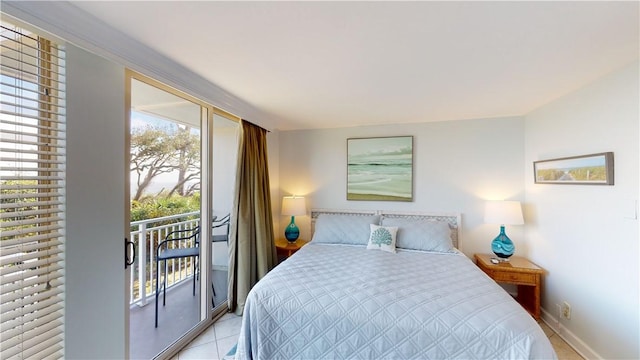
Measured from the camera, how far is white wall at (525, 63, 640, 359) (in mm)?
1672

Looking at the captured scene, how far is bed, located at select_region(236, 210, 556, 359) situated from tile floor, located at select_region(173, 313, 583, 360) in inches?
23.8

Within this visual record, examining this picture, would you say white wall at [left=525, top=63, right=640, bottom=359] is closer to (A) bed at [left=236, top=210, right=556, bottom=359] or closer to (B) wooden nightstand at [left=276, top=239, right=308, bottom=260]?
(A) bed at [left=236, top=210, right=556, bottom=359]

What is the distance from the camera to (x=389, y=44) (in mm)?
1452

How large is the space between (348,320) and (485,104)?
2.54 m

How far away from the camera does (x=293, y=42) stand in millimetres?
1429

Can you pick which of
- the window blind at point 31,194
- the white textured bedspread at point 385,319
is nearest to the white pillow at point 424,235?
the white textured bedspread at point 385,319

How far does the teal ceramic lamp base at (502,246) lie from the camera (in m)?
2.71

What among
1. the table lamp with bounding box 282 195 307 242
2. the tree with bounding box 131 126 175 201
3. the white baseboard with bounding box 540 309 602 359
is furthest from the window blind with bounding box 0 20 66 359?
the white baseboard with bounding box 540 309 602 359

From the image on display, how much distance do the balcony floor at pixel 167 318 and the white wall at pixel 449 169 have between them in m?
1.53

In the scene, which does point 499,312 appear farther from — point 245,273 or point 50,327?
point 50,327

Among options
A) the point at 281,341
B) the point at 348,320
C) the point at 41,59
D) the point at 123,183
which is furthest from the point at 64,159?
the point at 348,320

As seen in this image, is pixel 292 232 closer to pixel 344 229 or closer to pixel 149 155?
pixel 344 229

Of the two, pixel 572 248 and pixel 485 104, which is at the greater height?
pixel 485 104

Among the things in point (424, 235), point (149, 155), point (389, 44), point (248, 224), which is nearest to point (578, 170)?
point (424, 235)
